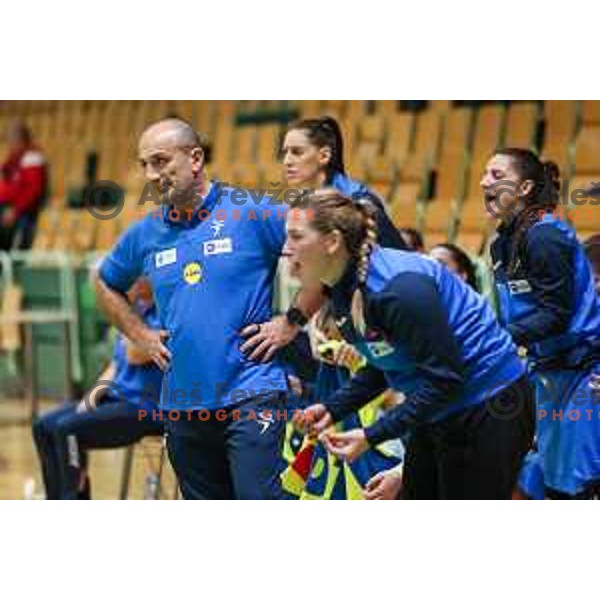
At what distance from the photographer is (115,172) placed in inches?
502

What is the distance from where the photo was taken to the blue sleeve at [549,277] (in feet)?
15.4

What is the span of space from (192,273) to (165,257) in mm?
138

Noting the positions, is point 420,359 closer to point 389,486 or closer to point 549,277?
point 389,486

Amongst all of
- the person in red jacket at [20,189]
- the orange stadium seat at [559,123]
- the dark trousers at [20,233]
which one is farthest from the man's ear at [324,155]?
the dark trousers at [20,233]

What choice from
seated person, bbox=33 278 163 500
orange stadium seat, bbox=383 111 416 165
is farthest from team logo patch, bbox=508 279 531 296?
orange stadium seat, bbox=383 111 416 165

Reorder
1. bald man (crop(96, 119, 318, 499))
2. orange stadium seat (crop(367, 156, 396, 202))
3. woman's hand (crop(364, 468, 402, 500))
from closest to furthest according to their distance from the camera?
woman's hand (crop(364, 468, 402, 500)), bald man (crop(96, 119, 318, 499)), orange stadium seat (crop(367, 156, 396, 202))

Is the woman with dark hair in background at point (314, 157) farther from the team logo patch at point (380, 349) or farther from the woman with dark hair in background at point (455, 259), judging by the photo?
the team logo patch at point (380, 349)

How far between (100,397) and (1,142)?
8959 millimetres

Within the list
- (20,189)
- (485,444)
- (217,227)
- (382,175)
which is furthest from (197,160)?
(20,189)

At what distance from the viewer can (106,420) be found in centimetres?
617

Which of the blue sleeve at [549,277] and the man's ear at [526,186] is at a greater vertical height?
the man's ear at [526,186]

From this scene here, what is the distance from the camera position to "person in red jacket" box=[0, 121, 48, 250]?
39.9 ft

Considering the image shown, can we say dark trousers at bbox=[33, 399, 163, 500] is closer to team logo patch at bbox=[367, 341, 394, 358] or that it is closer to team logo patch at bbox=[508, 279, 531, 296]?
team logo patch at bbox=[508, 279, 531, 296]

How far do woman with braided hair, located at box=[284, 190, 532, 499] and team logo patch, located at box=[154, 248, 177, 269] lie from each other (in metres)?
0.94
